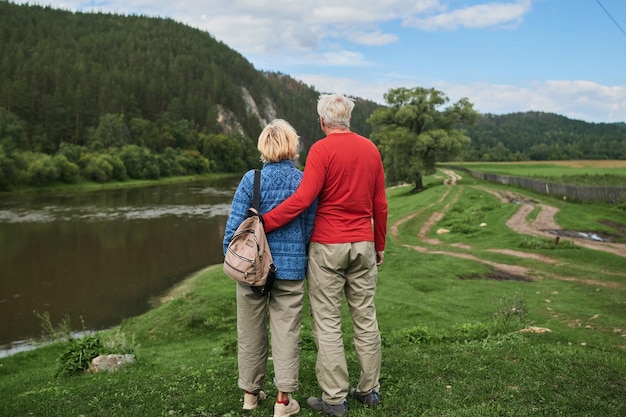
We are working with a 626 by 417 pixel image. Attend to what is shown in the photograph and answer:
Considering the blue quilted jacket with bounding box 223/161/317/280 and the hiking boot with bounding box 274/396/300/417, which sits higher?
the blue quilted jacket with bounding box 223/161/317/280

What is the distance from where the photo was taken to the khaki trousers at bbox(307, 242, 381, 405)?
16.9 feet

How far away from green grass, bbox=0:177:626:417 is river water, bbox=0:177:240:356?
2819mm

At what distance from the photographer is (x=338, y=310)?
528cm

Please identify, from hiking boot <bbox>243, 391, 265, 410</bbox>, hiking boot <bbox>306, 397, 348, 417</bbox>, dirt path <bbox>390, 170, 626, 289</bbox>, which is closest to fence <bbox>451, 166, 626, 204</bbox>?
dirt path <bbox>390, 170, 626, 289</bbox>

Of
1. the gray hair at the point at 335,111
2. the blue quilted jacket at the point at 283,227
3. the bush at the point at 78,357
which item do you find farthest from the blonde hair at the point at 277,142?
the bush at the point at 78,357

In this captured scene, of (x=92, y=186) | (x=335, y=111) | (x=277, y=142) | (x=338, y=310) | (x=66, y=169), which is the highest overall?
(x=335, y=111)

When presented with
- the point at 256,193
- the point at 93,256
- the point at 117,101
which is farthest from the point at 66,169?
the point at 256,193

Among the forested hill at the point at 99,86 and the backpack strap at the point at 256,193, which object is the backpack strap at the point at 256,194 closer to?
the backpack strap at the point at 256,193

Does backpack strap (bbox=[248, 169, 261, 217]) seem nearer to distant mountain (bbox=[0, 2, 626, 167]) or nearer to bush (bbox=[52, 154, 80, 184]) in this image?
distant mountain (bbox=[0, 2, 626, 167])

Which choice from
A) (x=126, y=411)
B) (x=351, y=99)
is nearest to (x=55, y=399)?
(x=126, y=411)

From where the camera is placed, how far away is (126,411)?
5.57m

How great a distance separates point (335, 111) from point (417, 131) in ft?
170

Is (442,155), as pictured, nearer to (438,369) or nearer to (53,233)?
(53,233)

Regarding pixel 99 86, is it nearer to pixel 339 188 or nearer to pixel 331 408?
pixel 339 188
